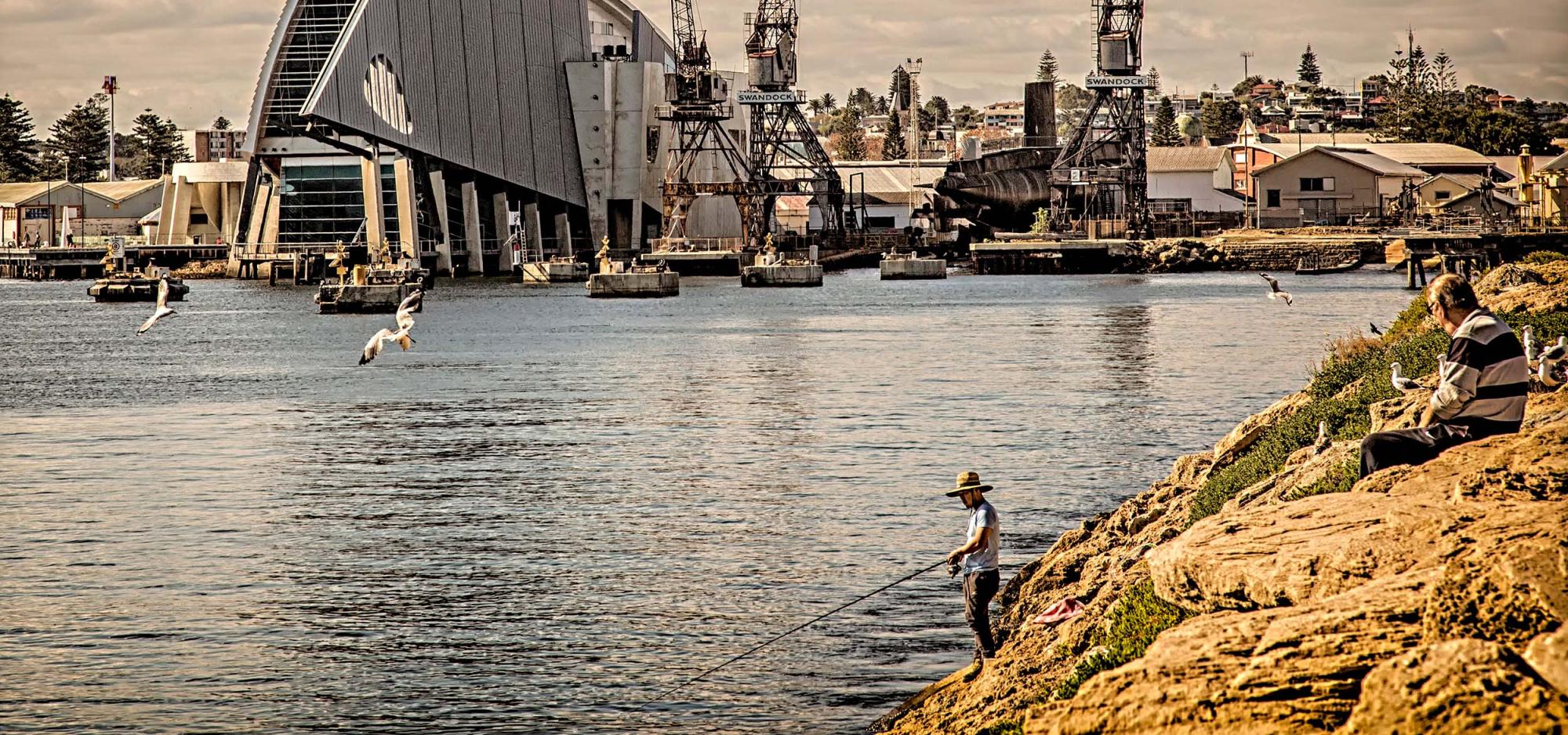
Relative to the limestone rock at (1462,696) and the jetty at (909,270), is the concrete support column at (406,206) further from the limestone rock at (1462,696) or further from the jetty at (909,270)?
the limestone rock at (1462,696)

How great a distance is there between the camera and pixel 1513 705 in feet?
25.3

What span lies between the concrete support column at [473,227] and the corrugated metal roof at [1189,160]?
2476 inches

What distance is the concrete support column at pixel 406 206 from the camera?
422ft

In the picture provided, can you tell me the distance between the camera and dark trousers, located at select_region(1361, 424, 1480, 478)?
1331cm

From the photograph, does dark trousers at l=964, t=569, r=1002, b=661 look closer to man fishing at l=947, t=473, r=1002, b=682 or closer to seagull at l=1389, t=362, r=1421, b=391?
man fishing at l=947, t=473, r=1002, b=682

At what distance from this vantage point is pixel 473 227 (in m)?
144

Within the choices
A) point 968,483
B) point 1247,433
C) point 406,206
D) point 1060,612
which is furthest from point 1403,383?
point 406,206

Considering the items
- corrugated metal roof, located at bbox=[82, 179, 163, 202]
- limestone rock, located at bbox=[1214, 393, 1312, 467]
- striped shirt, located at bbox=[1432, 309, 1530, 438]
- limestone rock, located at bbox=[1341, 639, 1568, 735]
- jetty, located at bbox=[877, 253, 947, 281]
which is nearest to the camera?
limestone rock, located at bbox=[1341, 639, 1568, 735]

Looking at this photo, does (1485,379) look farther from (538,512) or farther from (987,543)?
(538,512)

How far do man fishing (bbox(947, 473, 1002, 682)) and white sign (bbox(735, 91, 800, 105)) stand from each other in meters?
139

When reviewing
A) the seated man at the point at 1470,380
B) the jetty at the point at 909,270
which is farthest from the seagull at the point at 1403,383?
the jetty at the point at 909,270

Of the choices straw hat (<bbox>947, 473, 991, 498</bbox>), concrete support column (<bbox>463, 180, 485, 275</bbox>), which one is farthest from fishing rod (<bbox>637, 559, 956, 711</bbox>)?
concrete support column (<bbox>463, 180, 485, 275</bbox>)

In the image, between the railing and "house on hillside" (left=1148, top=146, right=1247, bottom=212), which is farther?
"house on hillside" (left=1148, top=146, right=1247, bottom=212)

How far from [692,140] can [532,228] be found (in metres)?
16.1
